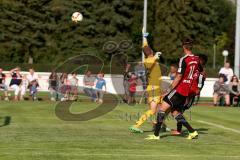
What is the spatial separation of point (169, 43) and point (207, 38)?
251 inches

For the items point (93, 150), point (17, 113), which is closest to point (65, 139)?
point (93, 150)

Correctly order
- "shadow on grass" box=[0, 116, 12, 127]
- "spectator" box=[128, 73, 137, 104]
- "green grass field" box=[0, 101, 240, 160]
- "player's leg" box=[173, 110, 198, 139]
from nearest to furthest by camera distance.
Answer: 1. "green grass field" box=[0, 101, 240, 160]
2. "player's leg" box=[173, 110, 198, 139]
3. "shadow on grass" box=[0, 116, 12, 127]
4. "spectator" box=[128, 73, 137, 104]

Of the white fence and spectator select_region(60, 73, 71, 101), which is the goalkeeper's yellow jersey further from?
the white fence

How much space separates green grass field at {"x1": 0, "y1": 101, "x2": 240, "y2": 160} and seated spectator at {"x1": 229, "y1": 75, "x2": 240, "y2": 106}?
36.0ft

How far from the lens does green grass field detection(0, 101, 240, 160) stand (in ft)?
36.1

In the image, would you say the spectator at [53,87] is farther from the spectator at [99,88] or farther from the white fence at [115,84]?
the white fence at [115,84]

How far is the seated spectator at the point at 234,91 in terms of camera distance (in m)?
30.0

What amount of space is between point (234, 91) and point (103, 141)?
17.9 metres

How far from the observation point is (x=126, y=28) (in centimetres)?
7594

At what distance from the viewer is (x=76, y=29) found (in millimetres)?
72812

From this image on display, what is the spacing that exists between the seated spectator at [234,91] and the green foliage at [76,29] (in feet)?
132

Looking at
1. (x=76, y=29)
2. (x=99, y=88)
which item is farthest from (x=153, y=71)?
(x=76, y=29)

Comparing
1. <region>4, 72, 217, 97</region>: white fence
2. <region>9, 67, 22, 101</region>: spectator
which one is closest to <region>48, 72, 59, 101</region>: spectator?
<region>9, 67, 22, 101</region>: spectator

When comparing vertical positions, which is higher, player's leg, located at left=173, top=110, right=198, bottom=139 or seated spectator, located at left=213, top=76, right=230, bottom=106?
seated spectator, located at left=213, top=76, right=230, bottom=106
